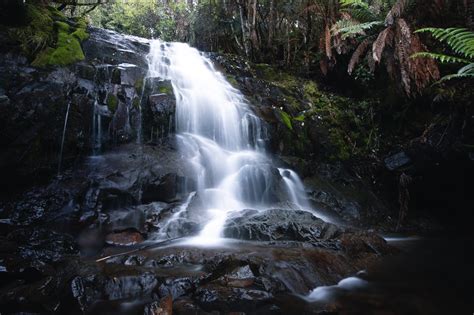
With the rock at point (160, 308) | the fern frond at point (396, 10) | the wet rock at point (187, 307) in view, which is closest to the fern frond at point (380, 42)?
the fern frond at point (396, 10)

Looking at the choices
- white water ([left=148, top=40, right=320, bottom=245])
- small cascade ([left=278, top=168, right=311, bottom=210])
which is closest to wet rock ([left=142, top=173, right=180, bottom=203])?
white water ([left=148, top=40, right=320, bottom=245])

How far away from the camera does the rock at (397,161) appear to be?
7.23 meters

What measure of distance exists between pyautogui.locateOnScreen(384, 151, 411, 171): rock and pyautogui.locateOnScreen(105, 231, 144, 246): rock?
5.62 meters

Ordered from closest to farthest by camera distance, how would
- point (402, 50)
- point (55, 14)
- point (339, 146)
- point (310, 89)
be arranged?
point (402, 50) < point (55, 14) < point (339, 146) < point (310, 89)

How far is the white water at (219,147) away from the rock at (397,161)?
7.01 feet

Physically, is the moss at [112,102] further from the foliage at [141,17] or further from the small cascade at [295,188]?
the foliage at [141,17]

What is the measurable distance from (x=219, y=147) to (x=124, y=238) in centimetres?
309

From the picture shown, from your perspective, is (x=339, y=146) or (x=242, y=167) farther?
(x=339, y=146)

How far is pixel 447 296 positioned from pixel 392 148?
4.89m

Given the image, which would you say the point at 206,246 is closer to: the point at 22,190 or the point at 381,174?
the point at 22,190

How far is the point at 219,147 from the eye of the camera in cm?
729

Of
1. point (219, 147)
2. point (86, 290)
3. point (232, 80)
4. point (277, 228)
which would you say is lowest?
point (86, 290)

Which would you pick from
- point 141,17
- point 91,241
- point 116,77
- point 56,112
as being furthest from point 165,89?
point 141,17

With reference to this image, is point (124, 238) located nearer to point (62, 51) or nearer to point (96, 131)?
point (96, 131)
